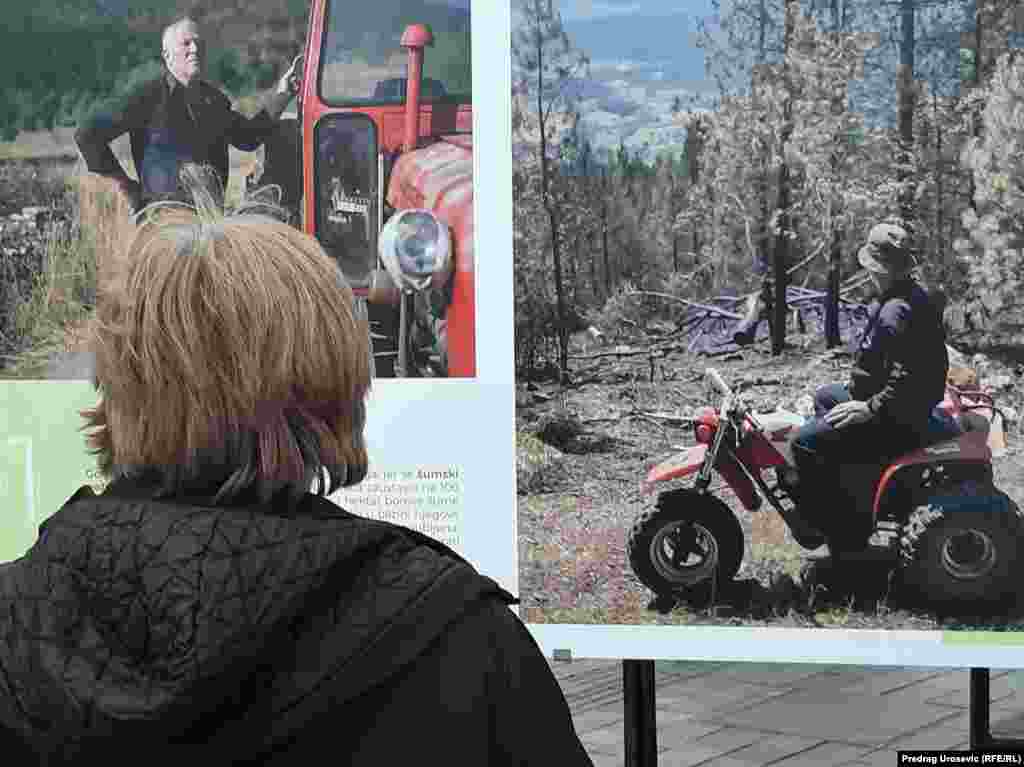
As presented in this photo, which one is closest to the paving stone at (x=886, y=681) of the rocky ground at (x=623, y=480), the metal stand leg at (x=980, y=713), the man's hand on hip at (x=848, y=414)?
the metal stand leg at (x=980, y=713)

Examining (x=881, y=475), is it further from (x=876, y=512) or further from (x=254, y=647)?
(x=254, y=647)

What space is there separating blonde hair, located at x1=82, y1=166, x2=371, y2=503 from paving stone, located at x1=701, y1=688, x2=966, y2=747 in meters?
3.17

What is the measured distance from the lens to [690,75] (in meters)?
2.58

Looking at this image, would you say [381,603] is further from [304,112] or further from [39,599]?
[304,112]

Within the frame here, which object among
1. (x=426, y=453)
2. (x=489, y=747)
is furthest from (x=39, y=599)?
(x=426, y=453)

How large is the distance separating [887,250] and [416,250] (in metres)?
0.88

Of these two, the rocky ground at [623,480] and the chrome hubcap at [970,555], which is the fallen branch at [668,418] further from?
the chrome hubcap at [970,555]

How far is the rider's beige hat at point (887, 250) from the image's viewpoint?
97.5 inches

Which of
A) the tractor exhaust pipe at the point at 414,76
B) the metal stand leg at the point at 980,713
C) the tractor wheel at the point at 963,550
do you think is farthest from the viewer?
the metal stand leg at the point at 980,713

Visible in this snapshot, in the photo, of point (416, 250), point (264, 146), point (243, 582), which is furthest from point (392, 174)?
point (243, 582)

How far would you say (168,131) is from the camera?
2.78 meters

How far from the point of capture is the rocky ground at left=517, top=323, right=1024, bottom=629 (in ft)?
8.35

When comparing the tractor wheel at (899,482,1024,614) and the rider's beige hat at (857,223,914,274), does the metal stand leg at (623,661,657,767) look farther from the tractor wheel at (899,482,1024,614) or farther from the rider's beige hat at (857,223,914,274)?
the rider's beige hat at (857,223,914,274)

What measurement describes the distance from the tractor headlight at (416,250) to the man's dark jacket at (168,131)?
326 mm
